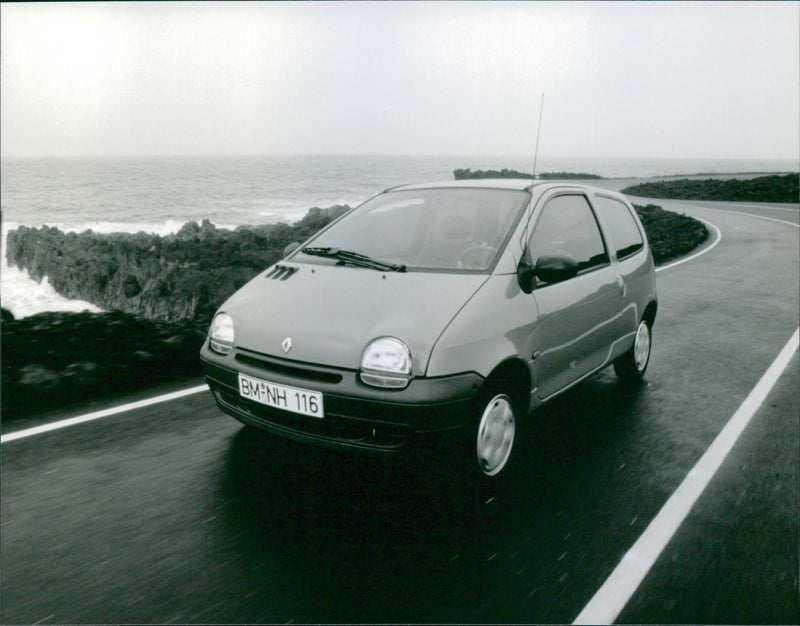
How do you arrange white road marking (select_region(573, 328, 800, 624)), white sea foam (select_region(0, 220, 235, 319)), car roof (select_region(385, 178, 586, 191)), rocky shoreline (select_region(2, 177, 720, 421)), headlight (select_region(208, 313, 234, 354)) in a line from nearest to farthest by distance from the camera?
1. white road marking (select_region(573, 328, 800, 624))
2. headlight (select_region(208, 313, 234, 354))
3. car roof (select_region(385, 178, 586, 191))
4. rocky shoreline (select_region(2, 177, 720, 421))
5. white sea foam (select_region(0, 220, 235, 319))

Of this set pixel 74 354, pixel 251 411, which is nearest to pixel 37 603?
pixel 251 411

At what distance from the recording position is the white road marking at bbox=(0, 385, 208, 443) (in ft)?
14.1

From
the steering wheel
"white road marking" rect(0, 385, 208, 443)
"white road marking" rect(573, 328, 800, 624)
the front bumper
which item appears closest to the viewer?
"white road marking" rect(573, 328, 800, 624)

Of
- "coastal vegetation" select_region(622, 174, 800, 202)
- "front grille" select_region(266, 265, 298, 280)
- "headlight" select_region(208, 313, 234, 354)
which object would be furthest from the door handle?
"coastal vegetation" select_region(622, 174, 800, 202)

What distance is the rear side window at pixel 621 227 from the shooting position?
5.28 meters

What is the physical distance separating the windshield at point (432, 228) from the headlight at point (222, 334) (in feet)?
2.48

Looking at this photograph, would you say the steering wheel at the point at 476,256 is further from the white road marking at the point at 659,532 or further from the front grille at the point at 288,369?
the white road marking at the point at 659,532

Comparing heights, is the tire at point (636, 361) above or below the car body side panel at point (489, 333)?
below

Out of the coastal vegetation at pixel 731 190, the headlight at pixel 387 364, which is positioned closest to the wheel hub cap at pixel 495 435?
the headlight at pixel 387 364

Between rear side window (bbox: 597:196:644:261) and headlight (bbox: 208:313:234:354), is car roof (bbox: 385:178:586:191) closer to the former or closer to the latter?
rear side window (bbox: 597:196:644:261)

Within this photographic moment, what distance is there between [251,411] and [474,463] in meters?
1.20

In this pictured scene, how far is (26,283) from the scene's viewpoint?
81.4 feet

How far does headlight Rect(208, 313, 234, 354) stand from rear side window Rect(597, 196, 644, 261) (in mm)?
2952

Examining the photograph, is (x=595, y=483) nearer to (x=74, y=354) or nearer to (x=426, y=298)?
(x=426, y=298)
